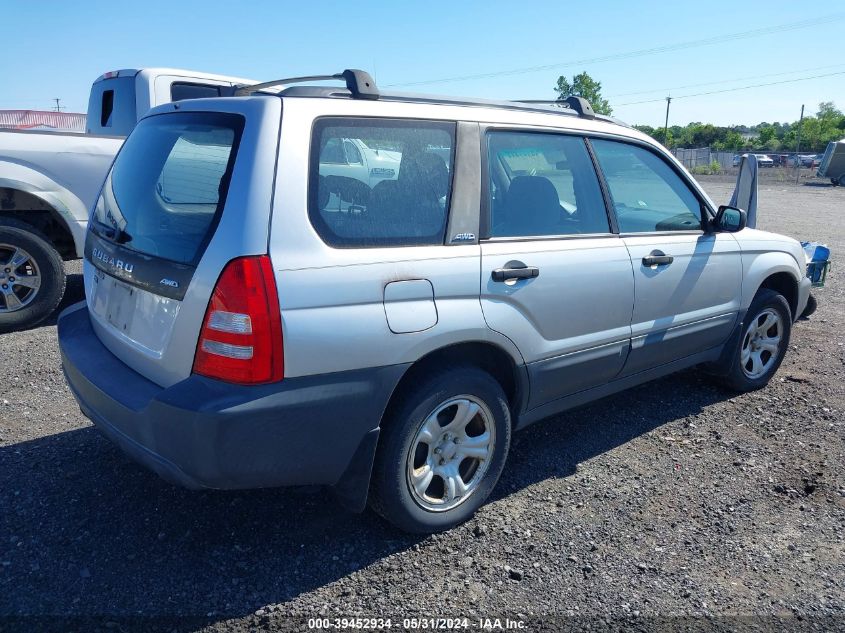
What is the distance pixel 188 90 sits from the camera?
7055 mm

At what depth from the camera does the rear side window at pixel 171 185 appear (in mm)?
2576

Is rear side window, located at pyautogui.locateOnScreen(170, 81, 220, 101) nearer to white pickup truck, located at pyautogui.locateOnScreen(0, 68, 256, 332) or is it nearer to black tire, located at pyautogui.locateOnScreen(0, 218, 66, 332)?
white pickup truck, located at pyautogui.locateOnScreen(0, 68, 256, 332)

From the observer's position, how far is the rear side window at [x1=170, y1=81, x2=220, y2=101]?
6988 millimetres

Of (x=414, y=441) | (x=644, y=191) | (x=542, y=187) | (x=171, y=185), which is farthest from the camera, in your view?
(x=644, y=191)

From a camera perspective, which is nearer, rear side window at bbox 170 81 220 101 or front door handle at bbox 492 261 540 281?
front door handle at bbox 492 261 540 281

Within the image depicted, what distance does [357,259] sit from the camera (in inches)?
102

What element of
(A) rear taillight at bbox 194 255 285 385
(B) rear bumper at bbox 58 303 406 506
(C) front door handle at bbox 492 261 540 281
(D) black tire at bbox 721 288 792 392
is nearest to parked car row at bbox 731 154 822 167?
(D) black tire at bbox 721 288 792 392

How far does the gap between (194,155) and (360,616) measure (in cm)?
195

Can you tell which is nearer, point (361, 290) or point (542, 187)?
point (361, 290)

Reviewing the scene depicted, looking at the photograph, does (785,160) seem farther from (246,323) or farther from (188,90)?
(246,323)

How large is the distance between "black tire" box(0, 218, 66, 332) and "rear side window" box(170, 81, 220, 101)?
2.09 m

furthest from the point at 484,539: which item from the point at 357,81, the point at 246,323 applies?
the point at 357,81

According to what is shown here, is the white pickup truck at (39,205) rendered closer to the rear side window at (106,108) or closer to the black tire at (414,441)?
the rear side window at (106,108)

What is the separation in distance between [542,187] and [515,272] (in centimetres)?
68
